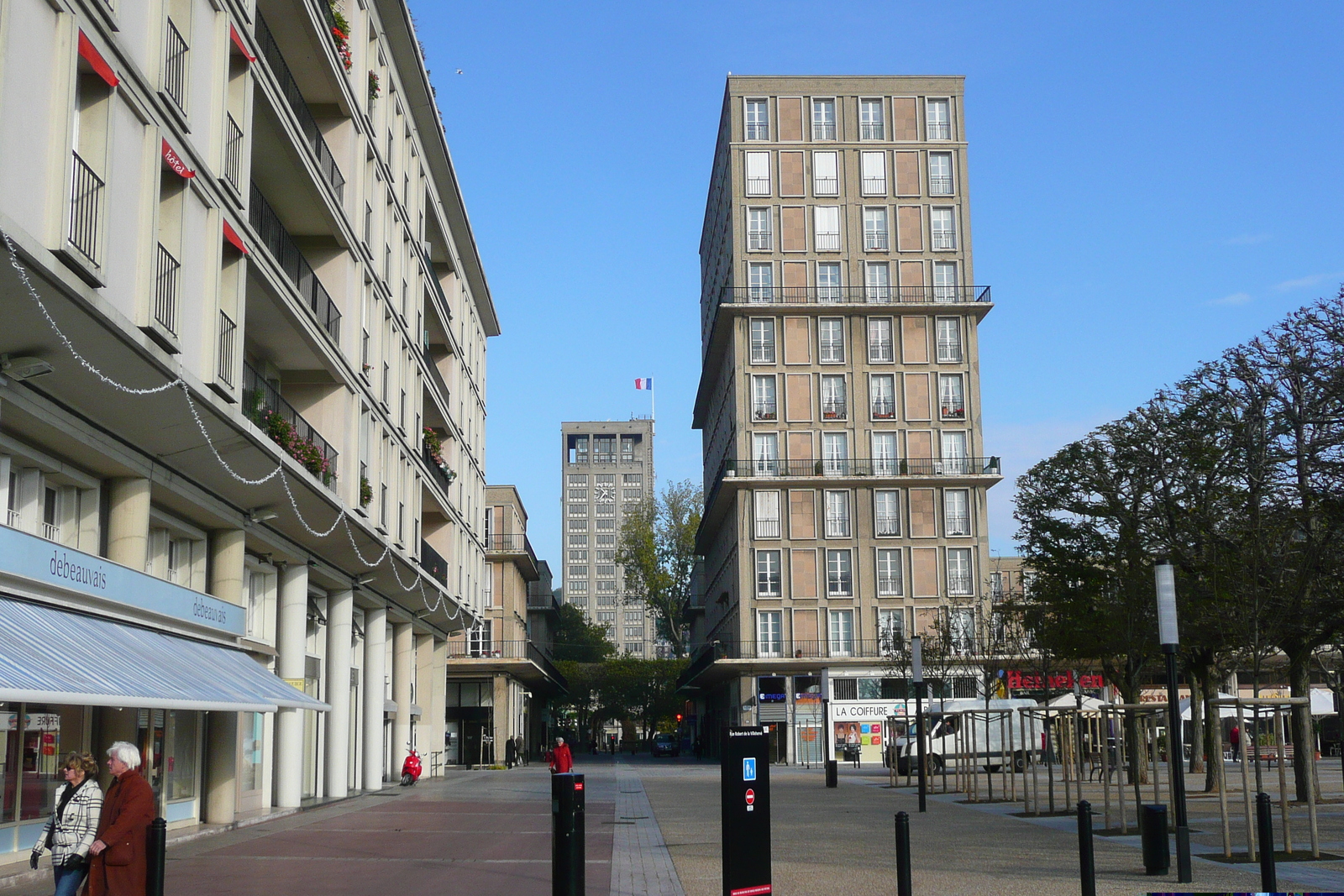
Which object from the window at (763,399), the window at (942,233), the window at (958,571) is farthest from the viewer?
the window at (942,233)

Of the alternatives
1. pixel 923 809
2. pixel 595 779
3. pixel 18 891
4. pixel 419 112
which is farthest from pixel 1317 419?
pixel 595 779

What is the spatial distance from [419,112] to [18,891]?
93.9 feet

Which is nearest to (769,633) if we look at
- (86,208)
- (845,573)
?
(845,573)

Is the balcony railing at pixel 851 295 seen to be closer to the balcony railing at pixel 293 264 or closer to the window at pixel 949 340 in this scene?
the window at pixel 949 340

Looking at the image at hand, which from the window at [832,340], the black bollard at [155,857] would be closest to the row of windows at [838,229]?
the window at [832,340]

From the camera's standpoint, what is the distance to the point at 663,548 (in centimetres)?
9175

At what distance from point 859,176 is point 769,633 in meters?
23.1

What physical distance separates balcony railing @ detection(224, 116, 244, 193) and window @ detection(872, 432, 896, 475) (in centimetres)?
4767

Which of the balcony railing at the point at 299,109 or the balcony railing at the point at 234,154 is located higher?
the balcony railing at the point at 299,109

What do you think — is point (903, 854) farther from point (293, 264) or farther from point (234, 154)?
point (293, 264)

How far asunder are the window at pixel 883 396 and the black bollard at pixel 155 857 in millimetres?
57766

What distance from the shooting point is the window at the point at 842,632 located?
63.5m

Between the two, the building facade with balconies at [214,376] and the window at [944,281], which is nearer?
the building facade with balconies at [214,376]

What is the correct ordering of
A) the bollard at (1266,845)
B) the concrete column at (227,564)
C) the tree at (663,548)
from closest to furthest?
the bollard at (1266,845)
the concrete column at (227,564)
the tree at (663,548)
